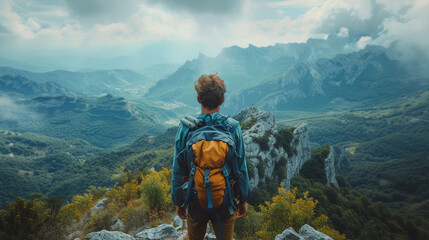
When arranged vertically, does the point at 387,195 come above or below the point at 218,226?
below

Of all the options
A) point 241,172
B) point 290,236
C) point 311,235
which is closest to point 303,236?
point 311,235

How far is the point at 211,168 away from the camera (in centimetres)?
368

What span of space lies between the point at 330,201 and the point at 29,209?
218 ft

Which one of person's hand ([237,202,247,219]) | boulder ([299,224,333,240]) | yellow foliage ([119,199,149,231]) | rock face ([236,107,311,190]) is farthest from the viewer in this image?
rock face ([236,107,311,190])

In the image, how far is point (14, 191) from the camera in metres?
194

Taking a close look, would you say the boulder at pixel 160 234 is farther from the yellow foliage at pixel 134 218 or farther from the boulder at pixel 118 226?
the boulder at pixel 118 226

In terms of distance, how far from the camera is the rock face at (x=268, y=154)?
4388cm

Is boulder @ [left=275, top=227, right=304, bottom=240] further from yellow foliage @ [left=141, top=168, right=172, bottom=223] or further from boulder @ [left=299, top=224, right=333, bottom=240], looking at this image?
yellow foliage @ [left=141, top=168, right=172, bottom=223]

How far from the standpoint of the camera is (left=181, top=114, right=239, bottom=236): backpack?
364cm

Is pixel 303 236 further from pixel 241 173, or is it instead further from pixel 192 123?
pixel 192 123

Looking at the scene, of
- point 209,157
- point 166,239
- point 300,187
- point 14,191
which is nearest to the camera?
point 209,157

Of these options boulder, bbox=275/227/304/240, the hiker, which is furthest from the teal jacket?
boulder, bbox=275/227/304/240

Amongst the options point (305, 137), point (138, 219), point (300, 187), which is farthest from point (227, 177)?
point (305, 137)

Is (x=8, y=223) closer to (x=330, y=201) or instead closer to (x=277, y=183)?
(x=277, y=183)
